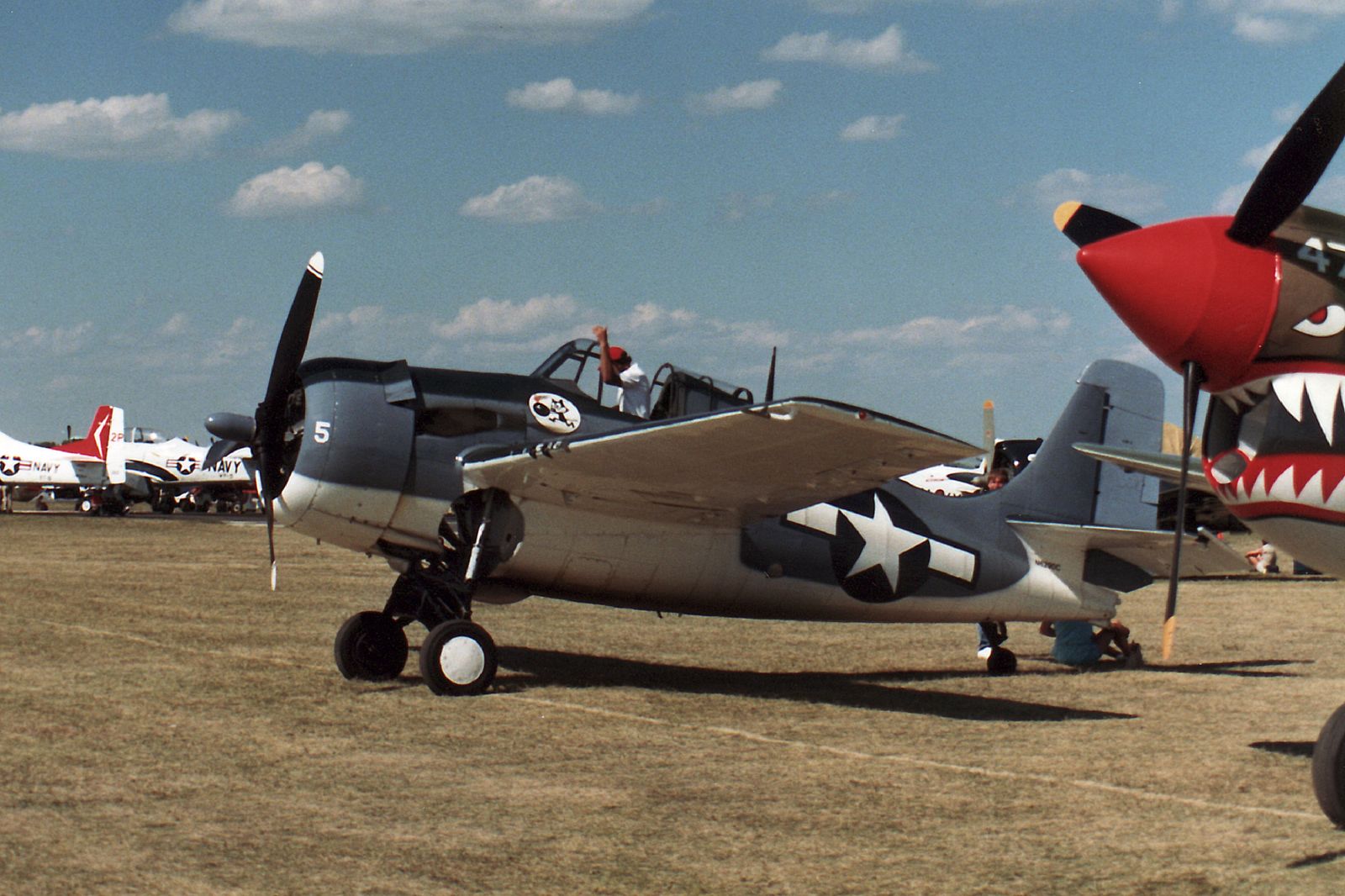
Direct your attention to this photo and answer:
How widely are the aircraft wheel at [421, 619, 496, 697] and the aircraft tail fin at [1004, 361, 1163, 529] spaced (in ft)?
14.4

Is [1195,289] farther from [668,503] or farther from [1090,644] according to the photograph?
[1090,644]

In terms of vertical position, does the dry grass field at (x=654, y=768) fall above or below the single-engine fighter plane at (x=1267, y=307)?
below

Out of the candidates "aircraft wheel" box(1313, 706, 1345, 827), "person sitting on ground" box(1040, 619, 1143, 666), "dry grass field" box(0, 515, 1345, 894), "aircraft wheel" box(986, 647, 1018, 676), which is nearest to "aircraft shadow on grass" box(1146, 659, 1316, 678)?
"dry grass field" box(0, 515, 1345, 894)

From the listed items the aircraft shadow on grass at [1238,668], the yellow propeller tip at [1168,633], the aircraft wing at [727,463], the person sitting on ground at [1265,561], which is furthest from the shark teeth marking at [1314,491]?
the person sitting on ground at [1265,561]

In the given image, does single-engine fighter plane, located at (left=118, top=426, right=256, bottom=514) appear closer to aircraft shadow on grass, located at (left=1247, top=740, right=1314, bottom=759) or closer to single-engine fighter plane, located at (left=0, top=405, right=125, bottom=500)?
single-engine fighter plane, located at (left=0, top=405, right=125, bottom=500)

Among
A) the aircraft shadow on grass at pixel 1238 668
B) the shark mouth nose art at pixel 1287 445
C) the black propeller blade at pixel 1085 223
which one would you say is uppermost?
the black propeller blade at pixel 1085 223

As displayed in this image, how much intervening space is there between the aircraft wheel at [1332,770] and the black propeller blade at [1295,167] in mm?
1842

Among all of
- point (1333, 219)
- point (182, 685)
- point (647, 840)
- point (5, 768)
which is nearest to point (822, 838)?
point (647, 840)

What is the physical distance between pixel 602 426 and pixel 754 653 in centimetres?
330

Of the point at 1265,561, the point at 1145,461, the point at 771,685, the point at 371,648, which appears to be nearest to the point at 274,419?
the point at 371,648

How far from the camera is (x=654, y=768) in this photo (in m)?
6.62

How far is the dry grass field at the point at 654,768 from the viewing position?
15.6 ft

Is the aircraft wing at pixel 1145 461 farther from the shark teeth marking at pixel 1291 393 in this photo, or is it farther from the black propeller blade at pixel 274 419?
the black propeller blade at pixel 274 419

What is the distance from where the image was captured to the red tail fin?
154 feet
